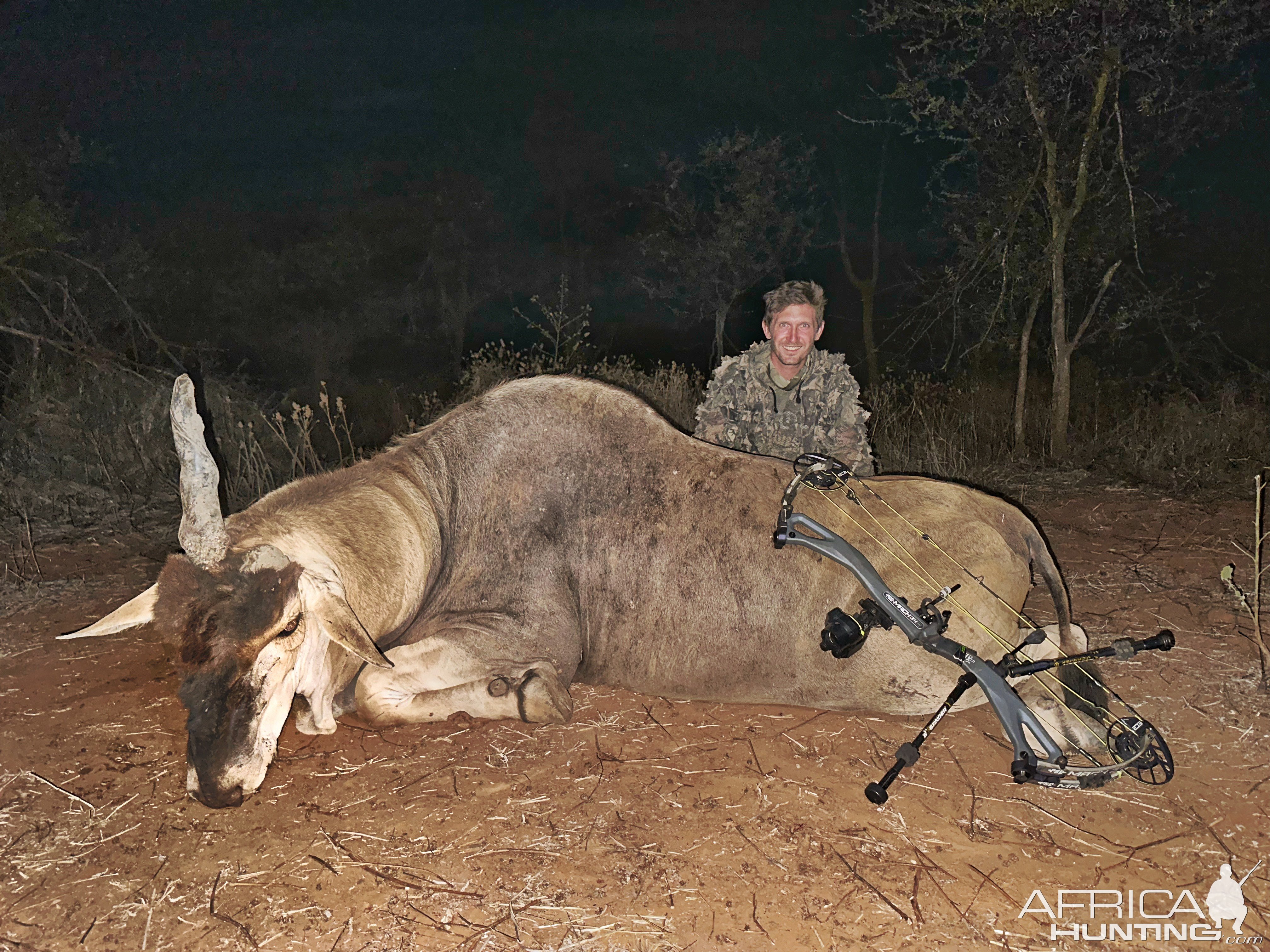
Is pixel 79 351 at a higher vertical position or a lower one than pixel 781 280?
higher

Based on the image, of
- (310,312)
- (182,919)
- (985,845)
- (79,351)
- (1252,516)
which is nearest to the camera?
(182,919)

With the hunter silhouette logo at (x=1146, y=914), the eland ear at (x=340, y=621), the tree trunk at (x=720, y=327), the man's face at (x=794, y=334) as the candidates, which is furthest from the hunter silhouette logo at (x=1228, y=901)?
the tree trunk at (x=720, y=327)

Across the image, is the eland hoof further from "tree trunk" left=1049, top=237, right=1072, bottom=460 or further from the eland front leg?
"tree trunk" left=1049, top=237, right=1072, bottom=460

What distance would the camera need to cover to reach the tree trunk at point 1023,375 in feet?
30.9

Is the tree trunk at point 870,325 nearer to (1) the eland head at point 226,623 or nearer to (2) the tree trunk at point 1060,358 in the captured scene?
(2) the tree trunk at point 1060,358

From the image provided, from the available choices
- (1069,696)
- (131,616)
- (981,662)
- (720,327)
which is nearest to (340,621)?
(131,616)

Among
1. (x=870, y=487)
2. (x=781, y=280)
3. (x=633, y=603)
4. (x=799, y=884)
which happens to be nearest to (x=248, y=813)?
(x=633, y=603)

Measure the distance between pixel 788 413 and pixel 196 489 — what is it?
11.0ft

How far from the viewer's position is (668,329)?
28.5 m

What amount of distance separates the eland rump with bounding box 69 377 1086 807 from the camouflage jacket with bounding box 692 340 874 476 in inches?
36.8

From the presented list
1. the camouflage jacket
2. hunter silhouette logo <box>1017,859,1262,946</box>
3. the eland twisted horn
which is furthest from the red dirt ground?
the camouflage jacket

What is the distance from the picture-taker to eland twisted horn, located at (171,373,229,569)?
2.83 m

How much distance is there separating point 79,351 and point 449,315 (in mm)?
21401

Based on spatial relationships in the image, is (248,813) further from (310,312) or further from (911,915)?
(310,312)
